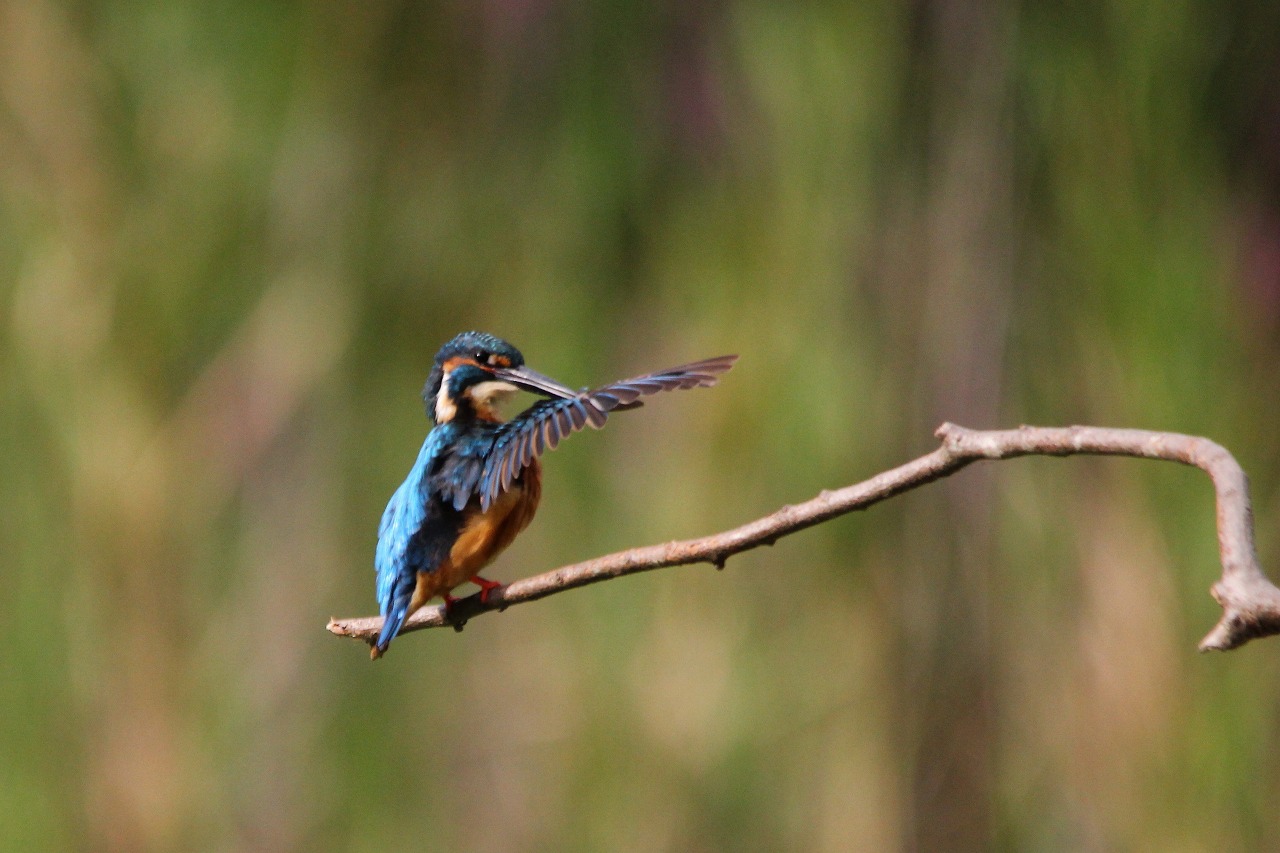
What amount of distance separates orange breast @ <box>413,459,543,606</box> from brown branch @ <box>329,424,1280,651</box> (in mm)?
226

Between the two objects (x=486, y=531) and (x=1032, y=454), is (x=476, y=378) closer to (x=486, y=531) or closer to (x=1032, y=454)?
(x=486, y=531)

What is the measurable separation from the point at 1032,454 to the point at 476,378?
2.22ft

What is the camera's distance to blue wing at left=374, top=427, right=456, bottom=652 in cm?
124

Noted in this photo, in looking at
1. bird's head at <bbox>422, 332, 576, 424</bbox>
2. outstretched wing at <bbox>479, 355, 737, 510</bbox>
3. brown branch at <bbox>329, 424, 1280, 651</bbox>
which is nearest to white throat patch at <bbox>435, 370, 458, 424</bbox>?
bird's head at <bbox>422, 332, 576, 424</bbox>

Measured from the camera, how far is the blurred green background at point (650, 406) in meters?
2.20

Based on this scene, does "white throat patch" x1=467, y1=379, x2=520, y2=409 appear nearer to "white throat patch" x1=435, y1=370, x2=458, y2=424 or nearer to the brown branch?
"white throat patch" x1=435, y1=370, x2=458, y2=424

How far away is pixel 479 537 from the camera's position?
129 cm

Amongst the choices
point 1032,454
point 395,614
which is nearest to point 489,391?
point 395,614

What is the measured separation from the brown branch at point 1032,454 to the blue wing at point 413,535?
0.20 m

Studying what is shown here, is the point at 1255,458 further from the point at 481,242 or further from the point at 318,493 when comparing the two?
the point at 318,493

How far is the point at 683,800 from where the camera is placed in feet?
7.75

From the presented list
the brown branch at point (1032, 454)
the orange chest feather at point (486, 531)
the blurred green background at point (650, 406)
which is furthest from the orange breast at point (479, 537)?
the blurred green background at point (650, 406)

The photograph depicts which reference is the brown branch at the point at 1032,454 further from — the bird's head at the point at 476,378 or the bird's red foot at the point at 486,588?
the bird's head at the point at 476,378

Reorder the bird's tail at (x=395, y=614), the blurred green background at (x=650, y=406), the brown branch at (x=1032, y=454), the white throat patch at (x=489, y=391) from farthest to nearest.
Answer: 1. the blurred green background at (x=650, y=406)
2. the white throat patch at (x=489, y=391)
3. the bird's tail at (x=395, y=614)
4. the brown branch at (x=1032, y=454)
